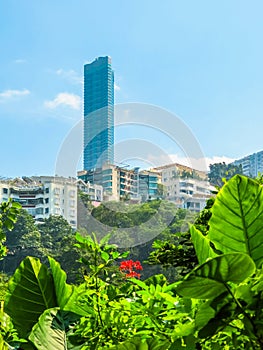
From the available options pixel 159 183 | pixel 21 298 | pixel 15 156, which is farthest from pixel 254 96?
pixel 21 298

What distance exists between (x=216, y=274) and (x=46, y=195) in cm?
2306

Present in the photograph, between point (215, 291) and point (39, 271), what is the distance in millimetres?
187

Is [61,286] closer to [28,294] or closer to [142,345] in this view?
[28,294]

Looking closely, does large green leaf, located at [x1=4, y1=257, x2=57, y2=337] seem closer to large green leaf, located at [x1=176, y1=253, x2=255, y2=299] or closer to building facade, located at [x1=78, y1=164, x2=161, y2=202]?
large green leaf, located at [x1=176, y1=253, x2=255, y2=299]

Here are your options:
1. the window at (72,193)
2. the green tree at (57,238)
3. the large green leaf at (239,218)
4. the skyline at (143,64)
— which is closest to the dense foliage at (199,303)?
the large green leaf at (239,218)

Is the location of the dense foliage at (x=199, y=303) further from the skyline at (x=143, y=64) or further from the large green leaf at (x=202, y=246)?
the skyline at (x=143, y=64)

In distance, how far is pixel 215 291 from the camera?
A: 0.70 ft

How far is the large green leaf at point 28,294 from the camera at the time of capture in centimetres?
38

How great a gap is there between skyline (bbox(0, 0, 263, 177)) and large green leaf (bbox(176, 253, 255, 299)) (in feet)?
Result: 89.5

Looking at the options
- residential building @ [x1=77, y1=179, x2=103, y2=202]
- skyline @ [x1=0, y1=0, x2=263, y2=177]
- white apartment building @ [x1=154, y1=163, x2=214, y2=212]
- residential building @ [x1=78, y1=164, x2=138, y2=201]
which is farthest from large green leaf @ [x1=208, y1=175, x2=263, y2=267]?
skyline @ [x1=0, y1=0, x2=263, y2=177]

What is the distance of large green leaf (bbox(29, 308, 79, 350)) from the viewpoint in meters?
0.30

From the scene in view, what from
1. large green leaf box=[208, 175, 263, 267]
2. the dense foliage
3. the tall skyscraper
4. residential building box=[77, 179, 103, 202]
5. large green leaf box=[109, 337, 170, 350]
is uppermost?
the tall skyscraper

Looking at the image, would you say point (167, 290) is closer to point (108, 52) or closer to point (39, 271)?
point (39, 271)

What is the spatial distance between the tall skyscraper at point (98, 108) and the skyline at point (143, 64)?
30.9 inches
